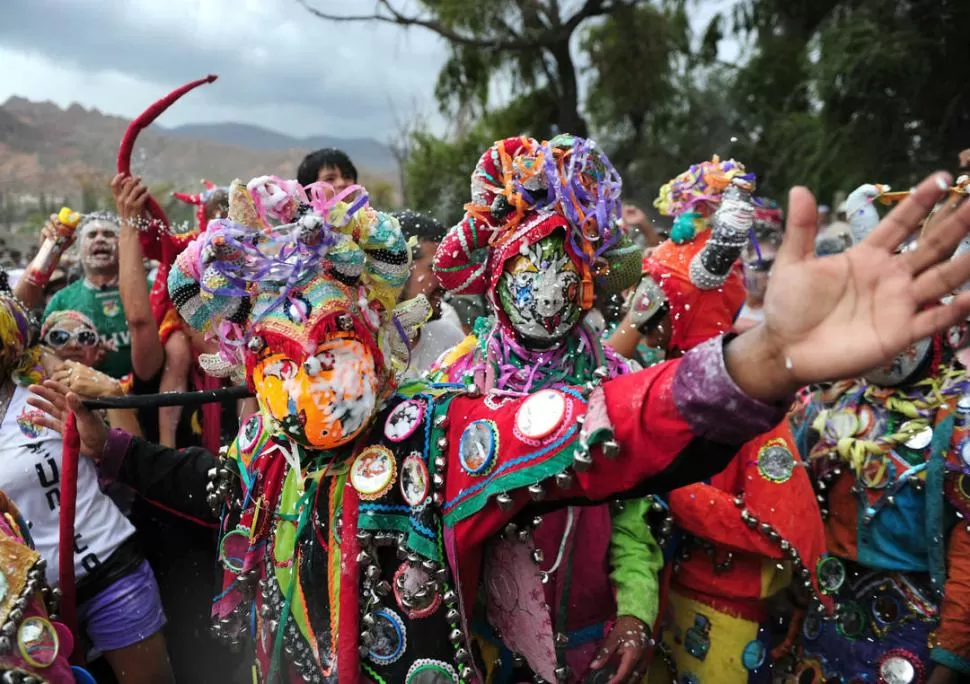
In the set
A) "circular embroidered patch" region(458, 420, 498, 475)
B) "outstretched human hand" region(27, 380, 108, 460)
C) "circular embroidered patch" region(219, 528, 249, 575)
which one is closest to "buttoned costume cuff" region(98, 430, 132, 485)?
"outstretched human hand" region(27, 380, 108, 460)

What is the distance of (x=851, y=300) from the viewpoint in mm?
1104

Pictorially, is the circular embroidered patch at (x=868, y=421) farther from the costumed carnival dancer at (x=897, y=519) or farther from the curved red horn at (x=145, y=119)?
the curved red horn at (x=145, y=119)

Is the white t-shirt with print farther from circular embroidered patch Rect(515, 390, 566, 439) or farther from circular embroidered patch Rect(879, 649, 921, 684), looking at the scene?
circular embroidered patch Rect(879, 649, 921, 684)

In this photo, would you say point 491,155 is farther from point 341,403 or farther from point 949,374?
point 949,374

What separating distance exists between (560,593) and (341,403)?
89cm

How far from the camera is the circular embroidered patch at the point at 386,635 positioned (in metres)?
1.55

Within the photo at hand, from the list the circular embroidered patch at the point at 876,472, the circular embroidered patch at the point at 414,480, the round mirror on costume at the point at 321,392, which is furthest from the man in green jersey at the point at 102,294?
the circular embroidered patch at the point at 876,472

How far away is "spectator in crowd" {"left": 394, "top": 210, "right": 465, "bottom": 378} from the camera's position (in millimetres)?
3174

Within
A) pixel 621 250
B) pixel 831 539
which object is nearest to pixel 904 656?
pixel 831 539

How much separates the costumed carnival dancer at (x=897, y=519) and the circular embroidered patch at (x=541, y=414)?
156cm

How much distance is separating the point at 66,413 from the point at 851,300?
2.06m

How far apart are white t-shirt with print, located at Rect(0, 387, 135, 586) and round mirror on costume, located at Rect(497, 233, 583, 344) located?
4.74 ft

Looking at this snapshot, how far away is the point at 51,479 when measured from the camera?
2395 mm

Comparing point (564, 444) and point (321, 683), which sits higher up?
point (564, 444)
